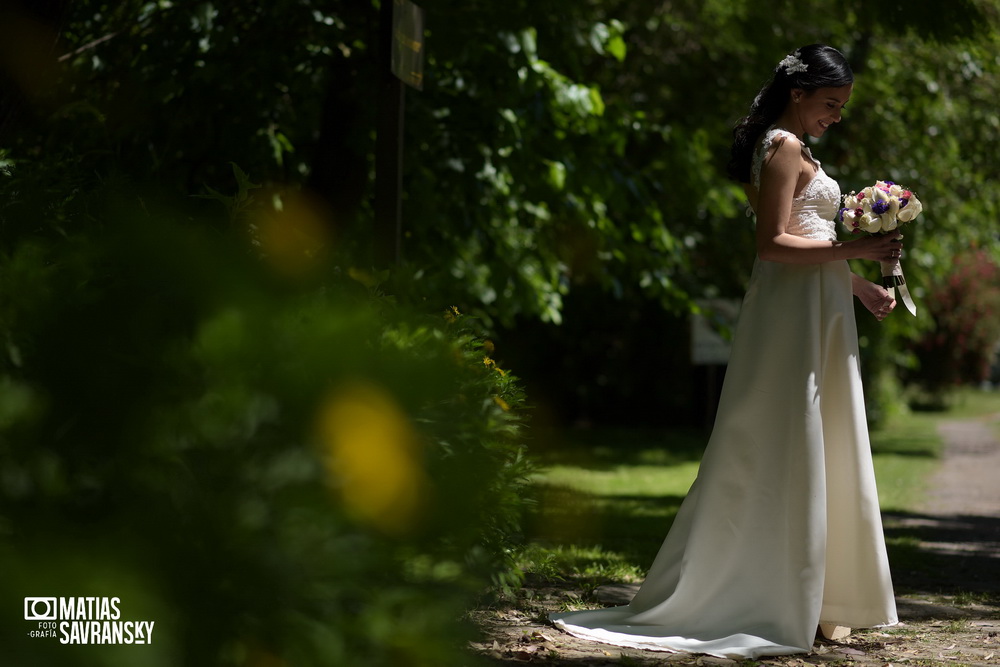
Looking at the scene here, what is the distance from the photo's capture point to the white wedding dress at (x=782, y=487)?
379 cm

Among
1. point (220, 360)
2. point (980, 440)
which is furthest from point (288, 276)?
point (980, 440)

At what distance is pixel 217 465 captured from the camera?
6.79 ft

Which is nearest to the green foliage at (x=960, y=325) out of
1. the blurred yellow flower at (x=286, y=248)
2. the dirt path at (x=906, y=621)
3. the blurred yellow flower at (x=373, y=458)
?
the dirt path at (x=906, y=621)

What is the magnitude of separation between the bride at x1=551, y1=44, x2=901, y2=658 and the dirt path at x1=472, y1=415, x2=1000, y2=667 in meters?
0.12

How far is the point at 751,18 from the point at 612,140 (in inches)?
165

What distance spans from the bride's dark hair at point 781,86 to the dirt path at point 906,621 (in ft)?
5.59

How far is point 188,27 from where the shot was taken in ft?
24.3

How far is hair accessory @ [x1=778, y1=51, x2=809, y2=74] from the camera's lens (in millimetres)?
3863

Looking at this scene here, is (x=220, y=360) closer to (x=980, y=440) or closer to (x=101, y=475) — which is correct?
(x=101, y=475)

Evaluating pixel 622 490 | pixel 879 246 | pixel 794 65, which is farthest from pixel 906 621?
pixel 622 490

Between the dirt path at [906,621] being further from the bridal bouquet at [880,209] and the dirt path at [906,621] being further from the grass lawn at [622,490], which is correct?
the bridal bouquet at [880,209]

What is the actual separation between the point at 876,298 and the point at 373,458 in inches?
95.5

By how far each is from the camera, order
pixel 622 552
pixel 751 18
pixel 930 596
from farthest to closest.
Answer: pixel 751 18, pixel 622 552, pixel 930 596

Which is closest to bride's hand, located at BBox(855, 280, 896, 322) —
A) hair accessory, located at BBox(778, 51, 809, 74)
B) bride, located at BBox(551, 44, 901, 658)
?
bride, located at BBox(551, 44, 901, 658)
